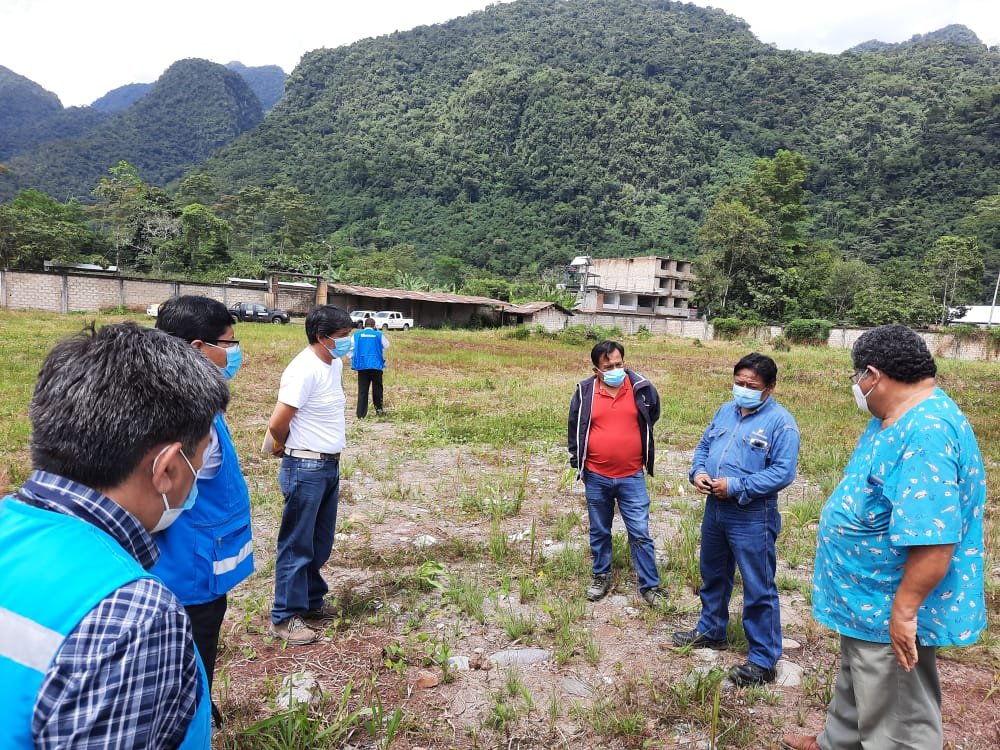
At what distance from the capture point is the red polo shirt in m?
3.71

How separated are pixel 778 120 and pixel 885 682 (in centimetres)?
10742

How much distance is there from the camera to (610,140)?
91.9m

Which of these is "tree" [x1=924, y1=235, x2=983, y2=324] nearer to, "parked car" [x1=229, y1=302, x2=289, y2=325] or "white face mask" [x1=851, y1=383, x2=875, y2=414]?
"parked car" [x1=229, y1=302, x2=289, y2=325]

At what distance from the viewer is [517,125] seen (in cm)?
9762

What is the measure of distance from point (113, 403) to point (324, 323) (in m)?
2.30

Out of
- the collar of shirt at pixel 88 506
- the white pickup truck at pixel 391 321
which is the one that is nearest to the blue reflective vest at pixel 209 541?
the collar of shirt at pixel 88 506

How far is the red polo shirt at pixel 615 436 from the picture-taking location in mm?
3711

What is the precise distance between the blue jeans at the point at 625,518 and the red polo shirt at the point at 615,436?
0.07m

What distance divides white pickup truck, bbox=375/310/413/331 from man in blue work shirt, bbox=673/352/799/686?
2976 centimetres

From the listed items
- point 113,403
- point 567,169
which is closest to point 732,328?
point 113,403

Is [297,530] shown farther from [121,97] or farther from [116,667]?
[121,97]

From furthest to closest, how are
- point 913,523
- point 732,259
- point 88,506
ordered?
point 732,259 → point 913,523 → point 88,506

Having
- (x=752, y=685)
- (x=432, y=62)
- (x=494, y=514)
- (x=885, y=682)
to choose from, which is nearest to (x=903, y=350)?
(x=885, y=682)

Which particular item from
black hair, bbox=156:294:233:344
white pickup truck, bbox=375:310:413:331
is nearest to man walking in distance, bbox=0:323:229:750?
black hair, bbox=156:294:233:344
